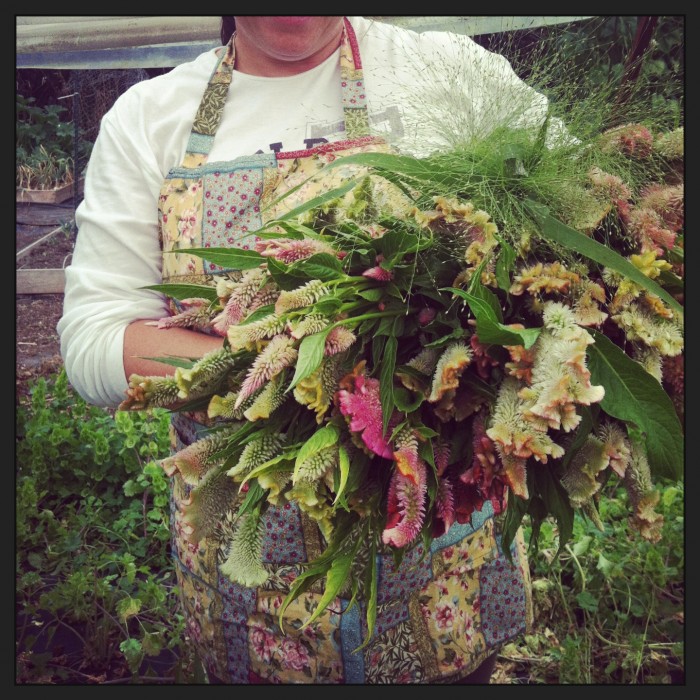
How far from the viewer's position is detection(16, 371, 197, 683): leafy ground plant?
164 cm

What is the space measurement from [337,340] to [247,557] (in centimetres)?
19

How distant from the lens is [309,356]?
534 millimetres

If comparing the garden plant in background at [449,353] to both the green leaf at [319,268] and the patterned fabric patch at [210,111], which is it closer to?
the green leaf at [319,268]

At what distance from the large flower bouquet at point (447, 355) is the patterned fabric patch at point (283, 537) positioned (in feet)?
0.98

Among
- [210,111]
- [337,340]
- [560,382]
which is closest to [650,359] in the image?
[560,382]

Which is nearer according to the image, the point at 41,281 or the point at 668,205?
the point at 668,205

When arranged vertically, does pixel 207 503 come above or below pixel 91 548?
above

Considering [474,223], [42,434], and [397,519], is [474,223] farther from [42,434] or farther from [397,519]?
[42,434]

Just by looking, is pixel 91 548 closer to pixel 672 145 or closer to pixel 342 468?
pixel 342 468

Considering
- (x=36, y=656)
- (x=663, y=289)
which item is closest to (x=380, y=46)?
(x=663, y=289)

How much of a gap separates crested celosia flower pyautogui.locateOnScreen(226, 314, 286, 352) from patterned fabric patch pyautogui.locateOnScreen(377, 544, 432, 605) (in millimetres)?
436

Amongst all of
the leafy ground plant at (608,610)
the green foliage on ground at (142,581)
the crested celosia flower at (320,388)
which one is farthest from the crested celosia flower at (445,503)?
the leafy ground plant at (608,610)

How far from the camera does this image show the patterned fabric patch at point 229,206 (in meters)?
0.98

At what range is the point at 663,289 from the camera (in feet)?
1.98
